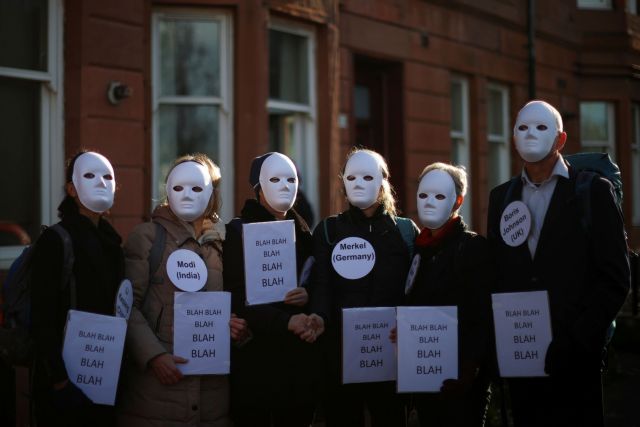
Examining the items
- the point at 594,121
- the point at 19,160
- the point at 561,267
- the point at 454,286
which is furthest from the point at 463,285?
the point at 594,121

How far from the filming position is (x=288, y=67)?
962 centimetres

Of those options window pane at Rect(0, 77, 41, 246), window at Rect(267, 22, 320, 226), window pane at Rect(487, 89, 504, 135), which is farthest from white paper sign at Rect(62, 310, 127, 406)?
window pane at Rect(487, 89, 504, 135)

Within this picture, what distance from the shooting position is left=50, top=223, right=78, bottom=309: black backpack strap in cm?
388

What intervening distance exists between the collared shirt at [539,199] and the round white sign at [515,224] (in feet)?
0.13

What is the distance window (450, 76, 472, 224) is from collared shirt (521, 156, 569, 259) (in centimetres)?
939

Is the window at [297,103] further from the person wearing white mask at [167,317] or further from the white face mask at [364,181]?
the person wearing white mask at [167,317]

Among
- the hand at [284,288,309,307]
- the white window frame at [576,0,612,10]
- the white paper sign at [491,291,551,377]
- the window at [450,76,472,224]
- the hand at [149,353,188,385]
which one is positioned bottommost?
the hand at [149,353,188,385]

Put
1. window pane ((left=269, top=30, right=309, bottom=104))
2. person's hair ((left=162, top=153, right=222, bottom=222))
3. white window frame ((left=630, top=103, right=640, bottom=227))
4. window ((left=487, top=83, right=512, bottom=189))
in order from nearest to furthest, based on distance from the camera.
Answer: person's hair ((left=162, top=153, right=222, bottom=222))
window pane ((left=269, top=30, right=309, bottom=104))
window ((left=487, top=83, right=512, bottom=189))
white window frame ((left=630, top=103, right=640, bottom=227))

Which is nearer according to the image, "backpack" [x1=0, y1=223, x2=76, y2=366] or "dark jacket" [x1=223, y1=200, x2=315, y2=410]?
"backpack" [x1=0, y1=223, x2=76, y2=366]

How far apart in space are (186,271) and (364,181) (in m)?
0.97

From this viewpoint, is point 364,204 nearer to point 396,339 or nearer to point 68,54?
point 396,339

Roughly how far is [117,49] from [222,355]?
453cm

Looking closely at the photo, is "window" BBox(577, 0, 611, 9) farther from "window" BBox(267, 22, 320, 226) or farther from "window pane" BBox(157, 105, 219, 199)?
"window pane" BBox(157, 105, 219, 199)

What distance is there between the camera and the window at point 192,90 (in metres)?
8.56
